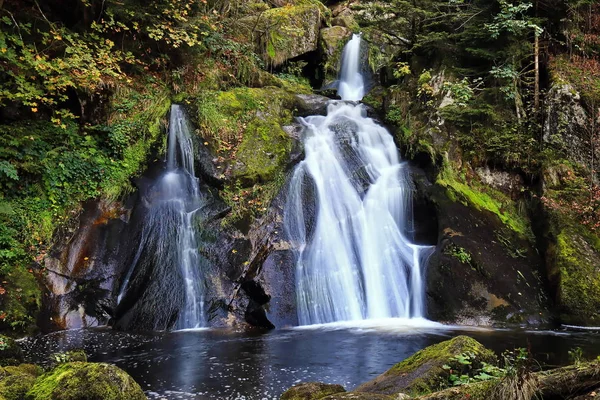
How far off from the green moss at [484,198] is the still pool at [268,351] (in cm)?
297

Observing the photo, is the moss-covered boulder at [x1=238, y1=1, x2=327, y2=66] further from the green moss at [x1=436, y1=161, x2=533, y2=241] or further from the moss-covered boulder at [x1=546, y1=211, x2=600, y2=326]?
the moss-covered boulder at [x1=546, y1=211, x2=600, y2=326]

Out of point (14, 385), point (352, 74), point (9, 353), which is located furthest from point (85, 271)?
point (352, 74)

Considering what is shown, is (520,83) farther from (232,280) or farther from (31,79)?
(31,79)

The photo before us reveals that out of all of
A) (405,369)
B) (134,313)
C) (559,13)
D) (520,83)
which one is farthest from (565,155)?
(134,313)

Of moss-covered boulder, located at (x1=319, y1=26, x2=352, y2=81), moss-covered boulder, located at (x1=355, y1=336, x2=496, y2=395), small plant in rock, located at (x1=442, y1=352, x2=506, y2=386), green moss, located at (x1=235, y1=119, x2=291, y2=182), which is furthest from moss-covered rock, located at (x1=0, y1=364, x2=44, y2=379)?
moss-covered boulder, located at (x1=319, y1=26, x2=352, y2=81)

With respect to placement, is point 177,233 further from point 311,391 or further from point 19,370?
point 311,391

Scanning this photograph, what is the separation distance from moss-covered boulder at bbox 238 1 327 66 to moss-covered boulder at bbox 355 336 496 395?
12307 mm

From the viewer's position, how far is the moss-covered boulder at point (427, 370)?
396cm

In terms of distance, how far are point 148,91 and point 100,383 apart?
8.95 meters

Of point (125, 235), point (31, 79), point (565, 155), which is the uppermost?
point (31, 79)

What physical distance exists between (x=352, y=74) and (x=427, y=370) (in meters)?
15.8

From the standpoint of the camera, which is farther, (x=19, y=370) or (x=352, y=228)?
(x=352, y=228)

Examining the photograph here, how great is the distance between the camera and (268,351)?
21.4ft

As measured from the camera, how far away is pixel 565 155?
32.8 ft
